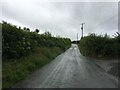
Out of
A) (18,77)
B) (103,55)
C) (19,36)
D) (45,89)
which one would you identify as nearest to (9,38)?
(19,36)

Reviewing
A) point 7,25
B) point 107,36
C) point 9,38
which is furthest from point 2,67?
point 107,36

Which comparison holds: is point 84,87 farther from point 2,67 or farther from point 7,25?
point 7,25

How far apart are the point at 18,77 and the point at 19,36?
6.70 metres

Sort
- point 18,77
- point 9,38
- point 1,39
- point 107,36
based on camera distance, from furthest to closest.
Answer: point 107,36 → point 9,38 → point 1,39 → point 18,77

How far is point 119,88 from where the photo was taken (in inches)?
356

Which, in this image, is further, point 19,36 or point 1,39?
point 19,36

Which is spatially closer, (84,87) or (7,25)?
(84,87)

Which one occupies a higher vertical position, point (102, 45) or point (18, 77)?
point (102, 45)

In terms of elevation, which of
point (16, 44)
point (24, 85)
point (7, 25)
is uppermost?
point (7, 25)

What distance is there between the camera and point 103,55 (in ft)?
83.6

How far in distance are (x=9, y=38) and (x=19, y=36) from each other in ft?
6.27

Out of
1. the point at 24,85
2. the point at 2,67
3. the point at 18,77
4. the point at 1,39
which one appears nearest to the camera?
the point at 24,85

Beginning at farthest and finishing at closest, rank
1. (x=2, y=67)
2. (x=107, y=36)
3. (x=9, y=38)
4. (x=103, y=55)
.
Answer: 1. (x=107, y=36)
2. (x=103, y=55)
3. (x=9, y=38)
4. (x=2, y=67)

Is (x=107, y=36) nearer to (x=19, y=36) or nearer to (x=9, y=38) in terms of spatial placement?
(x=19, y=36)
